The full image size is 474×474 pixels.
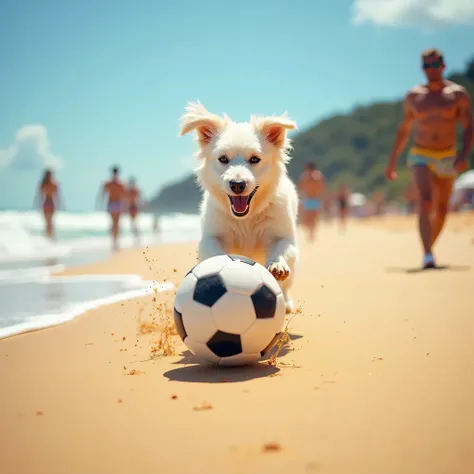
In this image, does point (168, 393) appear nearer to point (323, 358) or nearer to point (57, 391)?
point (57, 391)

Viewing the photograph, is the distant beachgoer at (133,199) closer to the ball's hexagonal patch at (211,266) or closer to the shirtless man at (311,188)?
the shirtless man at (311,188)

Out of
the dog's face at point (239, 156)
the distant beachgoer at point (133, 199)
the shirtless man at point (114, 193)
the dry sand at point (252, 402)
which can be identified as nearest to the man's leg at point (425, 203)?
the dry sand at point (252, 402)

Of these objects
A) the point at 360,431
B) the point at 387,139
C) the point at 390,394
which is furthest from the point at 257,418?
the point at 387,139

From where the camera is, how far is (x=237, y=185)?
14.7ft

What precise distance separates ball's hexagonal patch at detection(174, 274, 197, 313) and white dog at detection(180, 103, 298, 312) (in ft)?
2.77

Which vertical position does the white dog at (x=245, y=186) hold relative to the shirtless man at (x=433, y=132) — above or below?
below

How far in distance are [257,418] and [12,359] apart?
2.40 m

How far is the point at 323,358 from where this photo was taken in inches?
156

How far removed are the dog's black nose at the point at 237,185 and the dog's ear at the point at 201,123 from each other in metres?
0.73

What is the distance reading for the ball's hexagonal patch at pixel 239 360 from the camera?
3.74 m

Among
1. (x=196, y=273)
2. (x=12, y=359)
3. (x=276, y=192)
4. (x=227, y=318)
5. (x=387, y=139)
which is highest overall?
(x=387, y=139)

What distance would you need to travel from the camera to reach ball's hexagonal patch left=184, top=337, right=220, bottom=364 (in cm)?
376

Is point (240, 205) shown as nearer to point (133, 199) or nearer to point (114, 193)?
point (114, 193)

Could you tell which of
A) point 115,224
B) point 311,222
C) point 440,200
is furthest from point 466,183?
point 440,200
